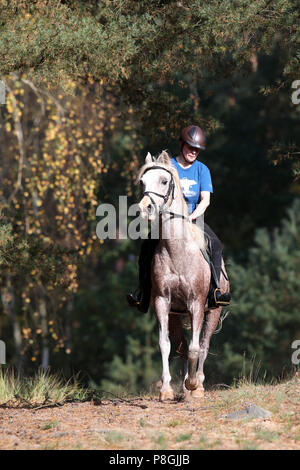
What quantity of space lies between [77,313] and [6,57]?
2176 cm

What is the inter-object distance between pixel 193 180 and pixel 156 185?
102cm

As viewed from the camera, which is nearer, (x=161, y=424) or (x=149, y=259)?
(x=161, y=424)

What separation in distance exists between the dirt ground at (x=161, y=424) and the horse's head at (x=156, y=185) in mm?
2089

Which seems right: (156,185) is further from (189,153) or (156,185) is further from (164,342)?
(164,342)

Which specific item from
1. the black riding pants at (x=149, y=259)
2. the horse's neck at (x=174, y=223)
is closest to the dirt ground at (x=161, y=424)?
the black riding pants at (x=149, y=259)

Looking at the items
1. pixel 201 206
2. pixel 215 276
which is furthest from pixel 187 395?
pixel 201 206

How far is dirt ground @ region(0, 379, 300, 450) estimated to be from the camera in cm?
741

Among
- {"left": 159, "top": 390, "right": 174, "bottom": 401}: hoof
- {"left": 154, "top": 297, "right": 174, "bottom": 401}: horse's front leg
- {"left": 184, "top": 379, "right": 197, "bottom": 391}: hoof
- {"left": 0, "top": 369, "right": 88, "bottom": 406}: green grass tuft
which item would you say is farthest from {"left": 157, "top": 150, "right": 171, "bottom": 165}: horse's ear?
{"left": 0, "top": 369, "right": 88, "bottom": 406}: green grass tuft

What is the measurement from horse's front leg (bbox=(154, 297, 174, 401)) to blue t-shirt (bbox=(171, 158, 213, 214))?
3.94ft

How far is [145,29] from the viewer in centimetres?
1081

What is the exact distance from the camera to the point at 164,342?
9.49m

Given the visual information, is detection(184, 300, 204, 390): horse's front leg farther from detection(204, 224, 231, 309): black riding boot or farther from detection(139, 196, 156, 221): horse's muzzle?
detection(139, 196, 156, 221): horse's muzzle
